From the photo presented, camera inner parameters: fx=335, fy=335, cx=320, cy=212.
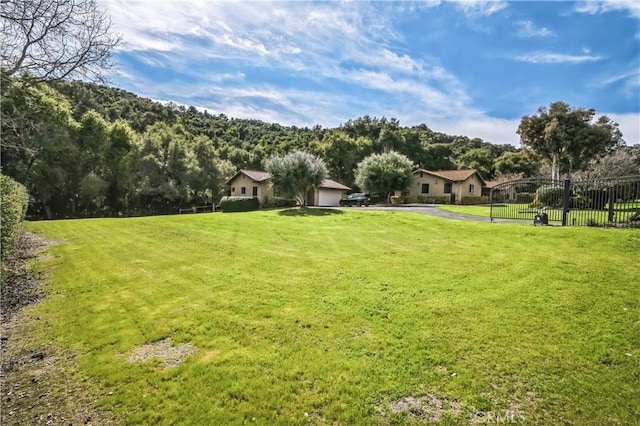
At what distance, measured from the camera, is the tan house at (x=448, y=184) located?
126 ft

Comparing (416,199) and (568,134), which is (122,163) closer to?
(416,199)

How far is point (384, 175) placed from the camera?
116 feet

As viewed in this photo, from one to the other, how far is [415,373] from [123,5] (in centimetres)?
1018

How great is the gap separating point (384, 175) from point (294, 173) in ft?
43.0

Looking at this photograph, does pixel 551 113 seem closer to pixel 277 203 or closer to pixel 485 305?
pixel 277 203

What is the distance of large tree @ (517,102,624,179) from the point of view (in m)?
31.5

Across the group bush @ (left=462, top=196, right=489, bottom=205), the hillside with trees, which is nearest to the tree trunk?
the hillside with trees

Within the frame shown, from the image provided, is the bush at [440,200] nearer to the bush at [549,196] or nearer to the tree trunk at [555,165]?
the tree trunk at [555,165]

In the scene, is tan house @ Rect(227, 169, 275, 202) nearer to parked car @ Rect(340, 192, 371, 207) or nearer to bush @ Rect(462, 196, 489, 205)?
parked car @ Rect(340, 192, 371, 207)

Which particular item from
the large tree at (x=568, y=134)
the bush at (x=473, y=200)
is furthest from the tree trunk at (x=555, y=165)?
the bush at (x=473, y=200)

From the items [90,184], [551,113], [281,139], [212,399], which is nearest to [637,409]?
[212,399]

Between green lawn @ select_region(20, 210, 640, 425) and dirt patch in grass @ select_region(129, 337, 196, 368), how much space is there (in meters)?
0.12

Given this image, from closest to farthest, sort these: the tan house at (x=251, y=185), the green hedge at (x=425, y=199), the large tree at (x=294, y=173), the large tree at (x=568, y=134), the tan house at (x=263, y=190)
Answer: the large tree at (x=294, y=173)
the large tree at (x=568, y=134)
the tan house at (x=251, y=185)
the tan house at (x=263, y=190)
the green hedge at (x=425, y=199)

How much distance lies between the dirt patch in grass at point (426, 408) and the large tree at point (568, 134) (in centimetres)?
3637
